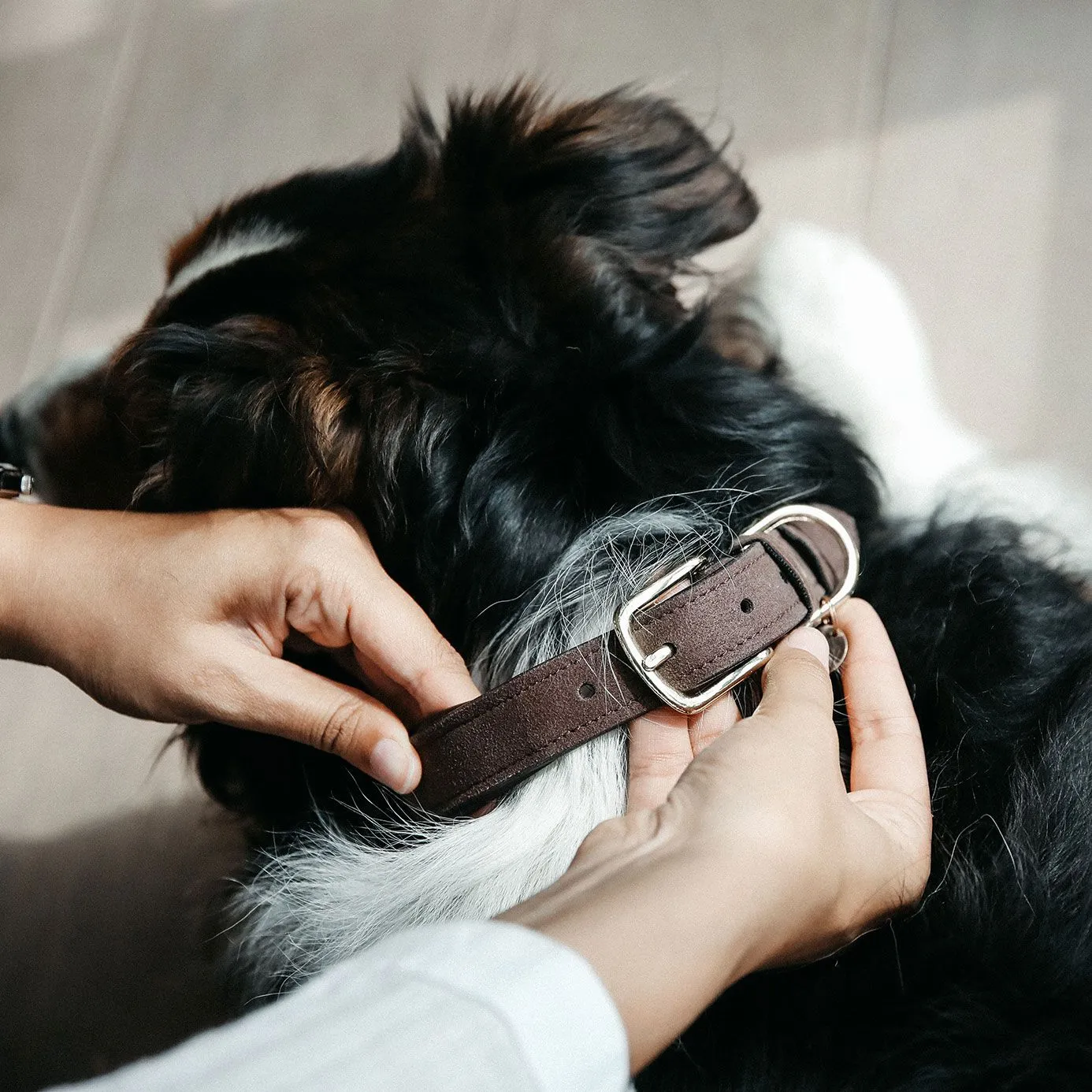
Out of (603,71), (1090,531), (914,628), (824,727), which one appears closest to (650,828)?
(824,727)

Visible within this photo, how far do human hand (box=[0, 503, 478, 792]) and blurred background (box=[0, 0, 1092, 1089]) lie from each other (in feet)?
1.67

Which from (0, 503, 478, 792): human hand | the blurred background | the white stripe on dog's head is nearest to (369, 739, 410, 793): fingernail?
(0, 503, 478, 792): human hand

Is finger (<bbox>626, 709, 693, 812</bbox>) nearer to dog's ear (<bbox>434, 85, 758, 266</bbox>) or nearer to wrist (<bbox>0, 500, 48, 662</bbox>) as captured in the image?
dog's ear (<bbox>434, 85, 758, 266</bbox>)

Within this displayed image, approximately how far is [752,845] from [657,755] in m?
0.20

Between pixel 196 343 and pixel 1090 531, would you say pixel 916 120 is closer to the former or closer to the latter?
pixel 1090 531

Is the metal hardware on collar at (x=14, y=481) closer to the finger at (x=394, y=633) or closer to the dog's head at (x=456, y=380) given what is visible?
the dog's head at (x=456, y=380)

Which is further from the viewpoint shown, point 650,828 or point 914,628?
point 914,628

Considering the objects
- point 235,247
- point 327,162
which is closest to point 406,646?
point 235,247

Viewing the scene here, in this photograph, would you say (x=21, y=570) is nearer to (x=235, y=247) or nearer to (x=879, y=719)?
(x=235, y=247)

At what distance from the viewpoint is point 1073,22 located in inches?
57.4

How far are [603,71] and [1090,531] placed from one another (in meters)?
1.08

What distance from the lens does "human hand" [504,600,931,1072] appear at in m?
0.52

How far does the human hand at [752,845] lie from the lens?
0.52 meters

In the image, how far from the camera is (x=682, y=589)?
0.77 metres
